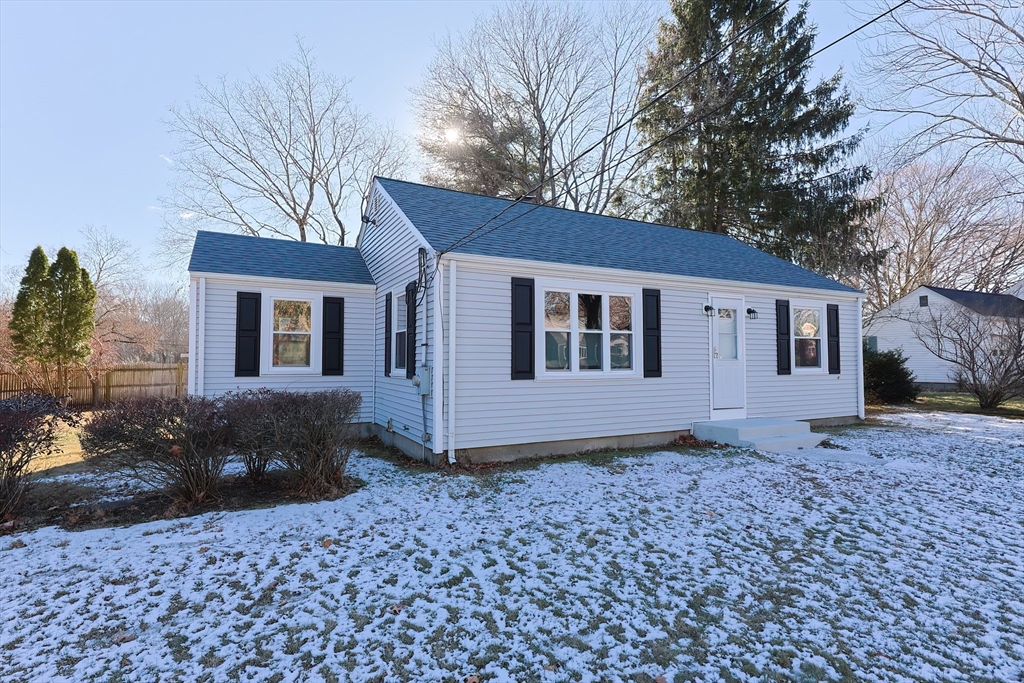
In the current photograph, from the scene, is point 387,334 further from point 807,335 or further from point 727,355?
point 807,335

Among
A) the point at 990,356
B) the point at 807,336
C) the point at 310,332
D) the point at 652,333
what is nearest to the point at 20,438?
the point at 310,332

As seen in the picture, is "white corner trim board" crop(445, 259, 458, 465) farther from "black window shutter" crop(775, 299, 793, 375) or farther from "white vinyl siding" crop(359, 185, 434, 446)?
"black window shutter" crop(775, 299, 793, 375)

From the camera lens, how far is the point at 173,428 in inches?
181

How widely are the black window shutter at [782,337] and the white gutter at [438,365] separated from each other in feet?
22.6

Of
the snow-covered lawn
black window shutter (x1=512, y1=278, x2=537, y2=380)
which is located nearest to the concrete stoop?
the snow-covered lawn

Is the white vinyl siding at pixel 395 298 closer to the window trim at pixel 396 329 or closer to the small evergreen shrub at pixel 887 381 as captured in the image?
the window trim at pixel 396 329

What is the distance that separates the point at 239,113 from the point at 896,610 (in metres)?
24.7

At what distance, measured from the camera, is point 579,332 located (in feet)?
25.4

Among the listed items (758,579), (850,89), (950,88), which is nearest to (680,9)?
(850,89)

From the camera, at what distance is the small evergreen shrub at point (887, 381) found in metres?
14.9

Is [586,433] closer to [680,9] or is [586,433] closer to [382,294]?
[382,294]

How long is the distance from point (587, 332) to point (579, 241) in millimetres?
1897

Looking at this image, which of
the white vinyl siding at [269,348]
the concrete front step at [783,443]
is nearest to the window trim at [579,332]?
the concrete front step at [783,443]

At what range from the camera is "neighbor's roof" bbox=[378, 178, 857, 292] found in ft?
24.9
